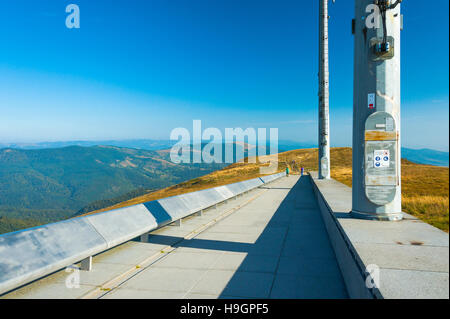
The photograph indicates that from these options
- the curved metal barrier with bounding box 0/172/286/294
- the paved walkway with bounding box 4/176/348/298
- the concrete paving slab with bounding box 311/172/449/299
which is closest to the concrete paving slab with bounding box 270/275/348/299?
the paved walkway with bounding box 4/176/348/298

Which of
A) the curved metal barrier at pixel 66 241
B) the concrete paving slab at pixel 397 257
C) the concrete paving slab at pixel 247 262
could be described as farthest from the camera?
the concrete paving slab at pixel 247 262

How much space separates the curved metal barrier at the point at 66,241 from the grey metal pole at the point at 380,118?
15.0ft

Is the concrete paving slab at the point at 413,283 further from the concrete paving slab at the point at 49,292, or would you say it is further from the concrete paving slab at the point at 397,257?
the concrete paving slab at the point at 49,292

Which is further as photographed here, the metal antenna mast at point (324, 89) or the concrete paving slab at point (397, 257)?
the metal antenna mast at point (324, 89)

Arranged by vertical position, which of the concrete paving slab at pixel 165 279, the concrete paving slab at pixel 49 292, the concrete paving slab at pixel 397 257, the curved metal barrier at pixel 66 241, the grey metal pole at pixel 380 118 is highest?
the grey metal pole at pixel 380 118

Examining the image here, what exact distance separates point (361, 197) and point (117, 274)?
4.45 m

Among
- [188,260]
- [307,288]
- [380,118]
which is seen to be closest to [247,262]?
[188,260]

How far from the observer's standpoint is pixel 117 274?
191 inches

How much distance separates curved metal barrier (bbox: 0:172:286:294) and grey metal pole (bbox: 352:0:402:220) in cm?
457

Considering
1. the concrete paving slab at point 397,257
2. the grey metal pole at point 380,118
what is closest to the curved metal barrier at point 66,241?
the concrete paving slab at point 397,257

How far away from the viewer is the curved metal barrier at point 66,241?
3824 mm

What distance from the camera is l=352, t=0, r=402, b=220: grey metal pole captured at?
17.2ft

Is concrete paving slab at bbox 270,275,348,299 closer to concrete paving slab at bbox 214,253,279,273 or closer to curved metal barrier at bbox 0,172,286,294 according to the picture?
concrete paving slab at bbox 214,253,279,273
